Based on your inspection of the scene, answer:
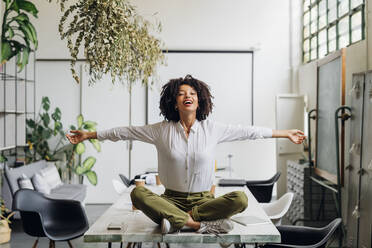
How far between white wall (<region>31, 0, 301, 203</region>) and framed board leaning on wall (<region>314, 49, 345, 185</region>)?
2.30 metres

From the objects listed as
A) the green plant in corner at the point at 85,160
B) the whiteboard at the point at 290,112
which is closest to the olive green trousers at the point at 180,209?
the green plant in corner at the point at 85,160

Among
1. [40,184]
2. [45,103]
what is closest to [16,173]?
[40,184]

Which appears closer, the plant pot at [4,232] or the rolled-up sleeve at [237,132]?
the rolled-up sleeve at [237,132]

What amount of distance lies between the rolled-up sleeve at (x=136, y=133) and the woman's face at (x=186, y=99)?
7.9 inches

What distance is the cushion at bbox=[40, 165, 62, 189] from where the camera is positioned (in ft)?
18.8

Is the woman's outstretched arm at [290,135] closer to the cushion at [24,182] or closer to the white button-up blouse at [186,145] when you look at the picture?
the white button-up blouse at [186,145]

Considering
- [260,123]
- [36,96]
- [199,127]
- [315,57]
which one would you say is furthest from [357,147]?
[36,96]

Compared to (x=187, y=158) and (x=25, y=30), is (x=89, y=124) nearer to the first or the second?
(x=25, y=30)

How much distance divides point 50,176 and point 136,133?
3589 mm

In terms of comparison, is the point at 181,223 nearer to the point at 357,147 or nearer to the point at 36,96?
the point at 357,147

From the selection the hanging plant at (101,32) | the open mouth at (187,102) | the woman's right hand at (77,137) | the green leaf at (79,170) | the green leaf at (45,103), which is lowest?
the green leaf at (79,170)

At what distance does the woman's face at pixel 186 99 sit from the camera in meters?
2.62

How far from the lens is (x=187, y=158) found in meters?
2.54

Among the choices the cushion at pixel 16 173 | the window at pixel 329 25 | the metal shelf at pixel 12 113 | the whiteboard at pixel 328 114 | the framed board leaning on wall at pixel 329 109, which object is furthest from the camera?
the metal shelf at pixel 12 113
